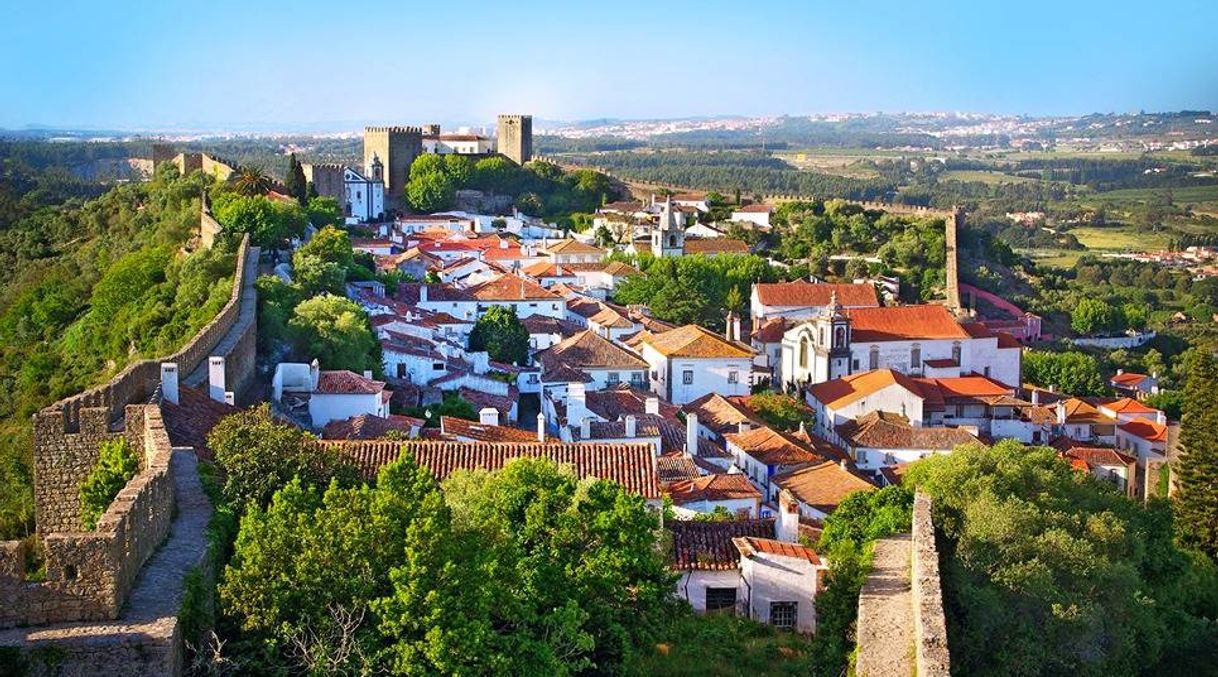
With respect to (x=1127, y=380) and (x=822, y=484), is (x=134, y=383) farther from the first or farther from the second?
(x=1127, y=380)

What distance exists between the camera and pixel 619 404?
24594mm

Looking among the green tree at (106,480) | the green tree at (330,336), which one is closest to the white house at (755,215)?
the green tree at (330,336)

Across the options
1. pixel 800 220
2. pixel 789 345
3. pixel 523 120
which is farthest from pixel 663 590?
pixel 523 120

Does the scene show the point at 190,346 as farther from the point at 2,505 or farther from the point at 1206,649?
the point at 1206,649

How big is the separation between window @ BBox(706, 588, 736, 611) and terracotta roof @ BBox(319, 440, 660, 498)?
4.76ft

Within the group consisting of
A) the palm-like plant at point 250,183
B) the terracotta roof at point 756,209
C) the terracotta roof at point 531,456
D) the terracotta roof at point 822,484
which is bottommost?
the terracotta roof at point 822,484

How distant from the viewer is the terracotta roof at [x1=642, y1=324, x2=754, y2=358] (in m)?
29.2

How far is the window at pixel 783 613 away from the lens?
12.2 m

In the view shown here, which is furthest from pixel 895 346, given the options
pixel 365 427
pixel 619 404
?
pixel 365 427

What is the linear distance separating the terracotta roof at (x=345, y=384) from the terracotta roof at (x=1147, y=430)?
707 inches

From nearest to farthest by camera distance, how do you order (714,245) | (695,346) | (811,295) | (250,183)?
1. (695,346)
2. (250,183)
3. (811,295)
4. (714,245)

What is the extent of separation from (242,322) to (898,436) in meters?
12.0

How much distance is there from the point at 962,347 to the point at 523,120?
99.0 feet

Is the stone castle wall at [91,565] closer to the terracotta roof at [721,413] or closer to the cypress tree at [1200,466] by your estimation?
the terracotta roof at [721,413]
